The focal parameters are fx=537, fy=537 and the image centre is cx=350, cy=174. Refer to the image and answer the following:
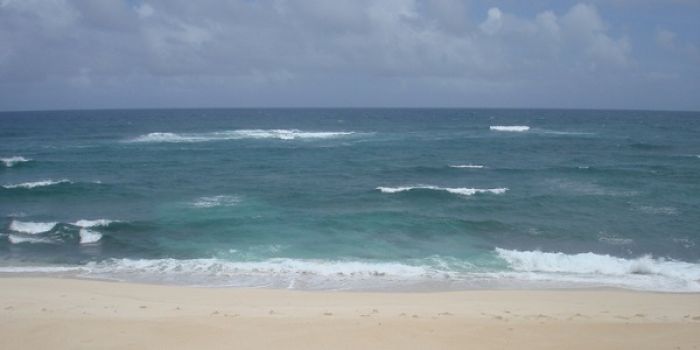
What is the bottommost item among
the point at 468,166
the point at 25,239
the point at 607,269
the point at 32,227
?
the point at 607,269

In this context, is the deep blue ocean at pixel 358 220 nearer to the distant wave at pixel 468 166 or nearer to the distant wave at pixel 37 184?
the distant wave at pixel 37 184

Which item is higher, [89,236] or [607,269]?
[89,236]

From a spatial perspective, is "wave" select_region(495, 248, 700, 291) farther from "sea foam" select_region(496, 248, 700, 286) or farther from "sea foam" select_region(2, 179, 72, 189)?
"sea foam" select_region(2, 179, 72, 189)

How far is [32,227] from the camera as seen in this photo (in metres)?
18.5

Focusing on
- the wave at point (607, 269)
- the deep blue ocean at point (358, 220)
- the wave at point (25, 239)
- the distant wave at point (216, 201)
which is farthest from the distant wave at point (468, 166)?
the wave at point (25, 239)

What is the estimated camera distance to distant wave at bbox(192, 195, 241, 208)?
71.5 ft

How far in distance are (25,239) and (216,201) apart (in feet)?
23.7

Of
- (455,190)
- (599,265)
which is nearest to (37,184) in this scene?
(455,190)

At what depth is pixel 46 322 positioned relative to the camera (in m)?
9.46

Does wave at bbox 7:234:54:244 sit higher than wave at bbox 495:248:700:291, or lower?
higher

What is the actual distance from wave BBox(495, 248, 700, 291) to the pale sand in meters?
1.29

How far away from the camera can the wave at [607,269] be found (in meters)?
13.3

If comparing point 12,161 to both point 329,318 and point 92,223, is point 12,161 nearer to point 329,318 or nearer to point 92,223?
point 92,223

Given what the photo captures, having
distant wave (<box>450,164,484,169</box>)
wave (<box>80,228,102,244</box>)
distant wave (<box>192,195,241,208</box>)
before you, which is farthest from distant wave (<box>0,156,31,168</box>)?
distant wave (<box>450,164,484,169</box>)
